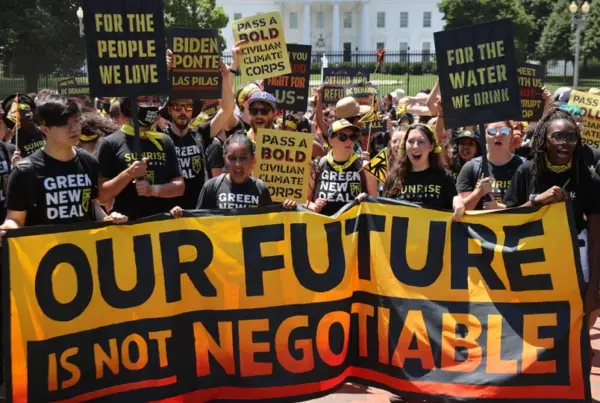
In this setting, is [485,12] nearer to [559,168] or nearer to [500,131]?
[500,131]

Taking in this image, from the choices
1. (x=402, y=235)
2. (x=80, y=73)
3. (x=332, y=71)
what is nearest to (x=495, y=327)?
(x=402, y=235)

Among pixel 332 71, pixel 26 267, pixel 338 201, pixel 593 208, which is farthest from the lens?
pixel 332 71

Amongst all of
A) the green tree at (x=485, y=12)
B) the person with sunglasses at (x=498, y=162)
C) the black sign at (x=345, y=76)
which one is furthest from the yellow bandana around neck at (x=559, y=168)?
the green tree at (x=485, y=12)

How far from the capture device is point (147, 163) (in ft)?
18.7

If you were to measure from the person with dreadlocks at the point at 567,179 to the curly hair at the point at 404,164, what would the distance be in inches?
22.0

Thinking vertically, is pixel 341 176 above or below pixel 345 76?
below

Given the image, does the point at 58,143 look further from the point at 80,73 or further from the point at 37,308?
the point at 80,73

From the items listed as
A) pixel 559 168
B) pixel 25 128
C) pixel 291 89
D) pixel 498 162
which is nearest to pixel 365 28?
pixel 291 89

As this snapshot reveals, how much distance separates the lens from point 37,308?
173 inches

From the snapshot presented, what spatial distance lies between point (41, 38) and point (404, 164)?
40.4 metres

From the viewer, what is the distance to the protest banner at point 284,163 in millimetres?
6301

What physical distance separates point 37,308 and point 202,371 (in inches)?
40.6

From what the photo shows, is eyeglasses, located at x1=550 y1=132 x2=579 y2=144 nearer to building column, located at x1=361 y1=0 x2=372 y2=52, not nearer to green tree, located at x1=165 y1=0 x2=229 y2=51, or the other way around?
green tree, located at x1=165 y1=0 x2=229 y2=51

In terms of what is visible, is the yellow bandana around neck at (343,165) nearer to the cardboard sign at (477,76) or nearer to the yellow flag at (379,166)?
the yellow flag at (379,166)
